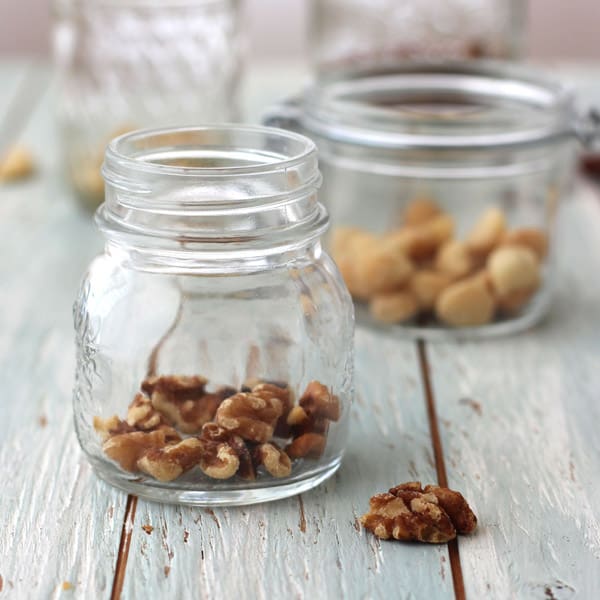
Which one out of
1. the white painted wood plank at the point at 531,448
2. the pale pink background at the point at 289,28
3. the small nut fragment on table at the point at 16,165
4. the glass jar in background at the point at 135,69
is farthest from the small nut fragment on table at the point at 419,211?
the pale pink background at the point at 289,28

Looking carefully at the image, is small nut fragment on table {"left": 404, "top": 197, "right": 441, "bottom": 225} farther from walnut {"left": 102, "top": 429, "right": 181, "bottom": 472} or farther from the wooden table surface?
walnut {"left": 102, "top": 429, "right": 181, "bottom": 472}

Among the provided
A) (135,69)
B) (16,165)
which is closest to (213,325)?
(135,69)

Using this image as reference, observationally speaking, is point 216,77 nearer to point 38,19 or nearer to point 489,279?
point 489,279

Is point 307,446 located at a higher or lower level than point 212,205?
lower

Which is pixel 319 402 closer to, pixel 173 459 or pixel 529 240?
pixel 173 459

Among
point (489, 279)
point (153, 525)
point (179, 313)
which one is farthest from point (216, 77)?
point (153, 525)

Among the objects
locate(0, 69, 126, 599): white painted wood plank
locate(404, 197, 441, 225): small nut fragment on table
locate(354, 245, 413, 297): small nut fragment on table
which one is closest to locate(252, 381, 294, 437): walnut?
locate(0, 69, 126, 599): white painted wood plank
